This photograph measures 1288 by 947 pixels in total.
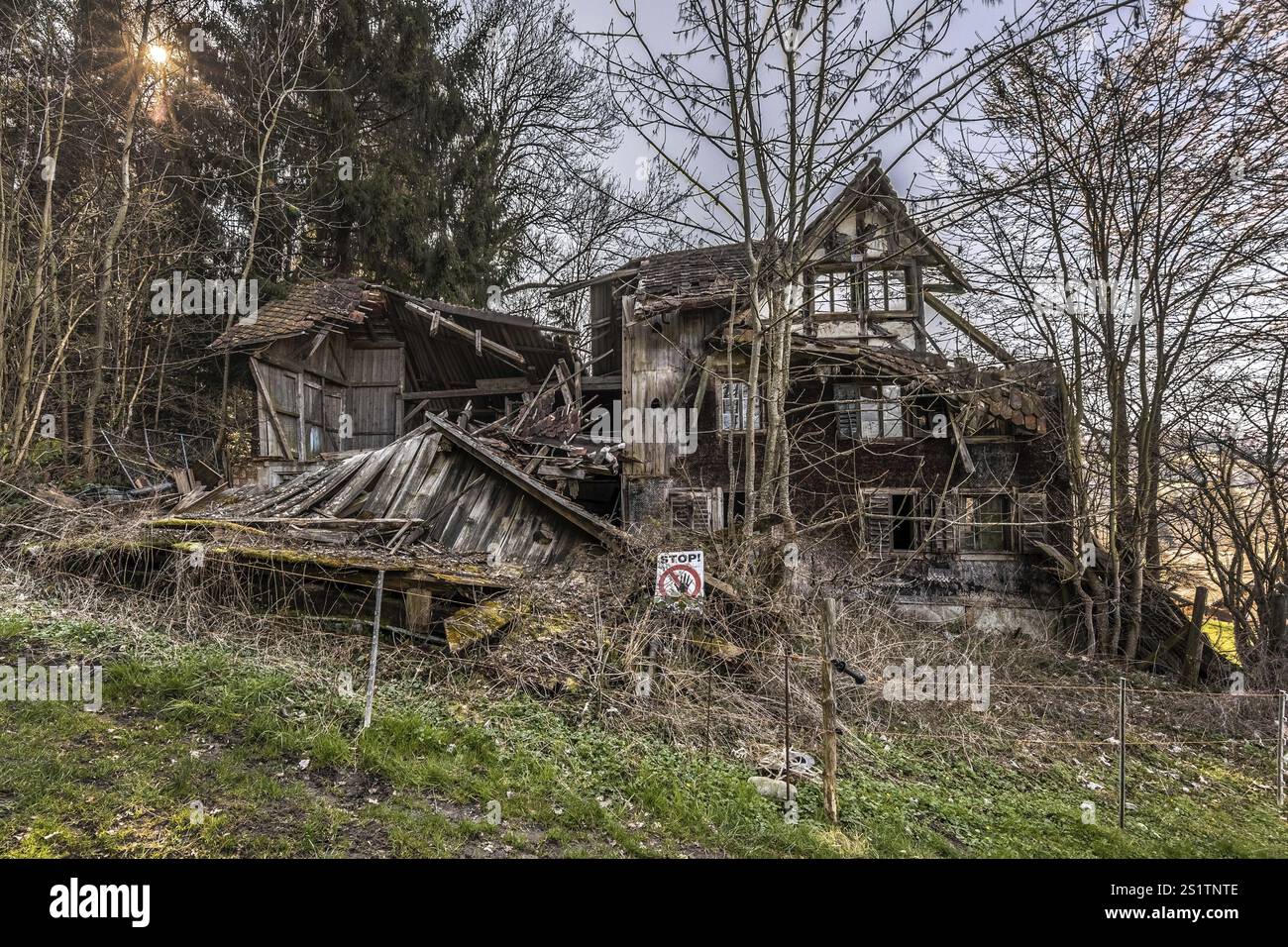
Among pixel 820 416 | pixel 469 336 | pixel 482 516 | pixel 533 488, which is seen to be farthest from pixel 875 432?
pixel 469 336

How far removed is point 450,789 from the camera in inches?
171

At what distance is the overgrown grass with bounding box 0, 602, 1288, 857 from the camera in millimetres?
3672

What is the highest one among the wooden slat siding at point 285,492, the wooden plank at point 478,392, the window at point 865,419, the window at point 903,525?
the wooden plank at point 478,392

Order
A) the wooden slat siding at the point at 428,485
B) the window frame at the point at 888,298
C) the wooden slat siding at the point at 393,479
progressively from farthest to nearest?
the window frame at the point at 888,298, the wooden slat siding at the point at 428,485, the wooden slat siding at the point at 393,479

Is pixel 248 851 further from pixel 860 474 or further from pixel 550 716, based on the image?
pixel 860 474

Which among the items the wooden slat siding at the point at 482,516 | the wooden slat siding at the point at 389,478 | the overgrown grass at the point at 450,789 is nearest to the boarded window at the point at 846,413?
the wooden slat siding at the point at 482,516

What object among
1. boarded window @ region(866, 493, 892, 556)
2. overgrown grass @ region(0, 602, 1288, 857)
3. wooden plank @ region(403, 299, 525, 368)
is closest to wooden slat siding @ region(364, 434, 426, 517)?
overgrown grass @ region(0, 602, 1288, 857)

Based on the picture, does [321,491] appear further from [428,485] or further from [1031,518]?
[1031,518]

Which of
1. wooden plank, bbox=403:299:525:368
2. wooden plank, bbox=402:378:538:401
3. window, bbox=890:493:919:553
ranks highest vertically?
wooden plank, bbox=403:299:525:368

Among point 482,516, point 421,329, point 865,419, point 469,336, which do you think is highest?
point 421,329

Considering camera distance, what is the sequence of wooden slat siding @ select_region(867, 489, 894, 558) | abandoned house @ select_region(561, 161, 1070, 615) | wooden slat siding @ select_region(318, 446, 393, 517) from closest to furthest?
wooden slat siding @ select_region(318, 446, 393, 517) → abandoned house @ select_region(561, 161, 1070, 615) → wooden slat siding @ select_region(867, 489, 894, 558)

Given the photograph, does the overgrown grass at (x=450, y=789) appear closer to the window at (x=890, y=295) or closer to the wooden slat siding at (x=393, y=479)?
the wooden slat siding at (x=393, y=479)

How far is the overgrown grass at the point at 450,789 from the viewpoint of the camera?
12.0 ft

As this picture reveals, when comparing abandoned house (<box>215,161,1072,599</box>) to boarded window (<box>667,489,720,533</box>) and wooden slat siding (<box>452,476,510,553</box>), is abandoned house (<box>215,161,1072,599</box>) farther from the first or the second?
wooden slat siding (<box>452,476,510,553</box>)
